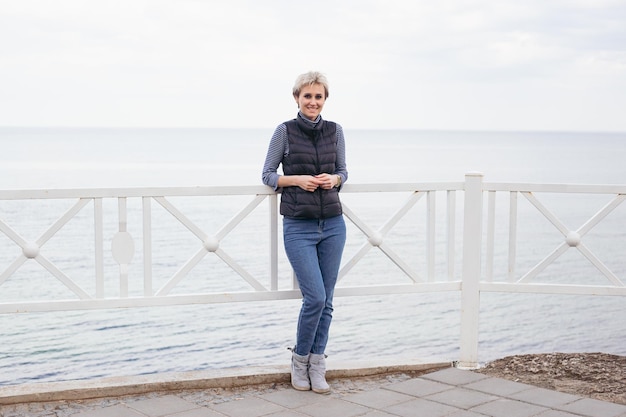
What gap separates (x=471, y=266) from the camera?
5.69 meters

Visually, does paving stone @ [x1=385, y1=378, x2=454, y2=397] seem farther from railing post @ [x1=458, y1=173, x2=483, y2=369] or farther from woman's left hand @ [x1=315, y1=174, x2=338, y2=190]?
woman's left hand @ [x1=315, y1=174, x2=338, y2=190]

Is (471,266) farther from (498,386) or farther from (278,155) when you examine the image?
(278,155)

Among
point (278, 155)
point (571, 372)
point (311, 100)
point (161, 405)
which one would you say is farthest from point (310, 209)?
point (571, 372)

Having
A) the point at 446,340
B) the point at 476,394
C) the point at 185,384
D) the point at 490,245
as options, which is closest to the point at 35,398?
the point at 185,384

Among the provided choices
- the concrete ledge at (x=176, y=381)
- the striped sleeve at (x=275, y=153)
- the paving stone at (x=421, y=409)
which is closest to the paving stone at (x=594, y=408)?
the paving stone at (x=421, y=409)

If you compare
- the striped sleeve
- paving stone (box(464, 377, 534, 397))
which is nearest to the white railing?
the striped sleeve

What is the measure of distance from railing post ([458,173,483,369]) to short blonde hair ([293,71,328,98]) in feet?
4.28

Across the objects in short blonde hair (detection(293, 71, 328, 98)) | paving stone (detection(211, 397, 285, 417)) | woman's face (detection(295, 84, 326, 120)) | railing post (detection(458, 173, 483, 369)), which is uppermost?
short blonde hair (detection(293, 71, 328, 98))

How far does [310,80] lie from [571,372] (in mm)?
2744

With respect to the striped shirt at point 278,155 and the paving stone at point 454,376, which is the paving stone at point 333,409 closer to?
the paving stone at point 454,376

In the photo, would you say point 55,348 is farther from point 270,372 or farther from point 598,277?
point 598,277

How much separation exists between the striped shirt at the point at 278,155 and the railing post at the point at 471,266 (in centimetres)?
97

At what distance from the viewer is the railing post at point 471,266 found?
5586 millimetres

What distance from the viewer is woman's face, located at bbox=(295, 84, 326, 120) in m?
4.89
